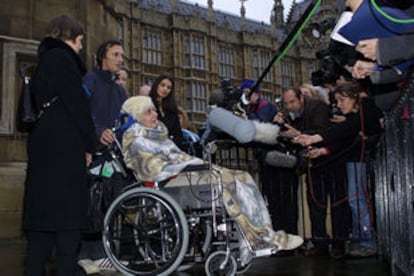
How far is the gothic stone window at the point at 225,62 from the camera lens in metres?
35.0

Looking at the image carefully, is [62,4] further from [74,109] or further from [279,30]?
[279,30]

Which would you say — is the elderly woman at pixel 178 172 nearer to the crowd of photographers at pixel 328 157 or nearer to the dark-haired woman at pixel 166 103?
the crowd of photographers at pixel 328 157

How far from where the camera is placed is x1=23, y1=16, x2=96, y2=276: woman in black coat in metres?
2.69

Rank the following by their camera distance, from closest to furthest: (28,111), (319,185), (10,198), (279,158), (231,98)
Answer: (28,111), (231,98), (279,158), (319,185), (10,198)

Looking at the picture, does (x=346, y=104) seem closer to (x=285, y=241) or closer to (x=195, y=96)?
(x=285, y=241)

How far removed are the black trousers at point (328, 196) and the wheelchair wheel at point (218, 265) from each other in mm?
1429

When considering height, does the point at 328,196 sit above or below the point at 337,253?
above

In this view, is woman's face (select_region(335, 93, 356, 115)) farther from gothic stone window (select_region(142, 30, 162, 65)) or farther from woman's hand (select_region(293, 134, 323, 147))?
gothic stone window (select_region(142, 30, 162, 65))

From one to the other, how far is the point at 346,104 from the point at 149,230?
85.5 inches

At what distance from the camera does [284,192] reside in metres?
4.65

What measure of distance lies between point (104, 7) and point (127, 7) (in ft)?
73.8

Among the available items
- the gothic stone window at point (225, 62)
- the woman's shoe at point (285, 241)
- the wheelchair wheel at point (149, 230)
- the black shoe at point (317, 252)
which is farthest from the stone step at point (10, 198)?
the gothic stone window at point (225, 62)

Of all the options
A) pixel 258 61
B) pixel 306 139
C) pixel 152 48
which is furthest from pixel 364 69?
pixel 258 61

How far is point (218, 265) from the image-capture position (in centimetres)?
327
